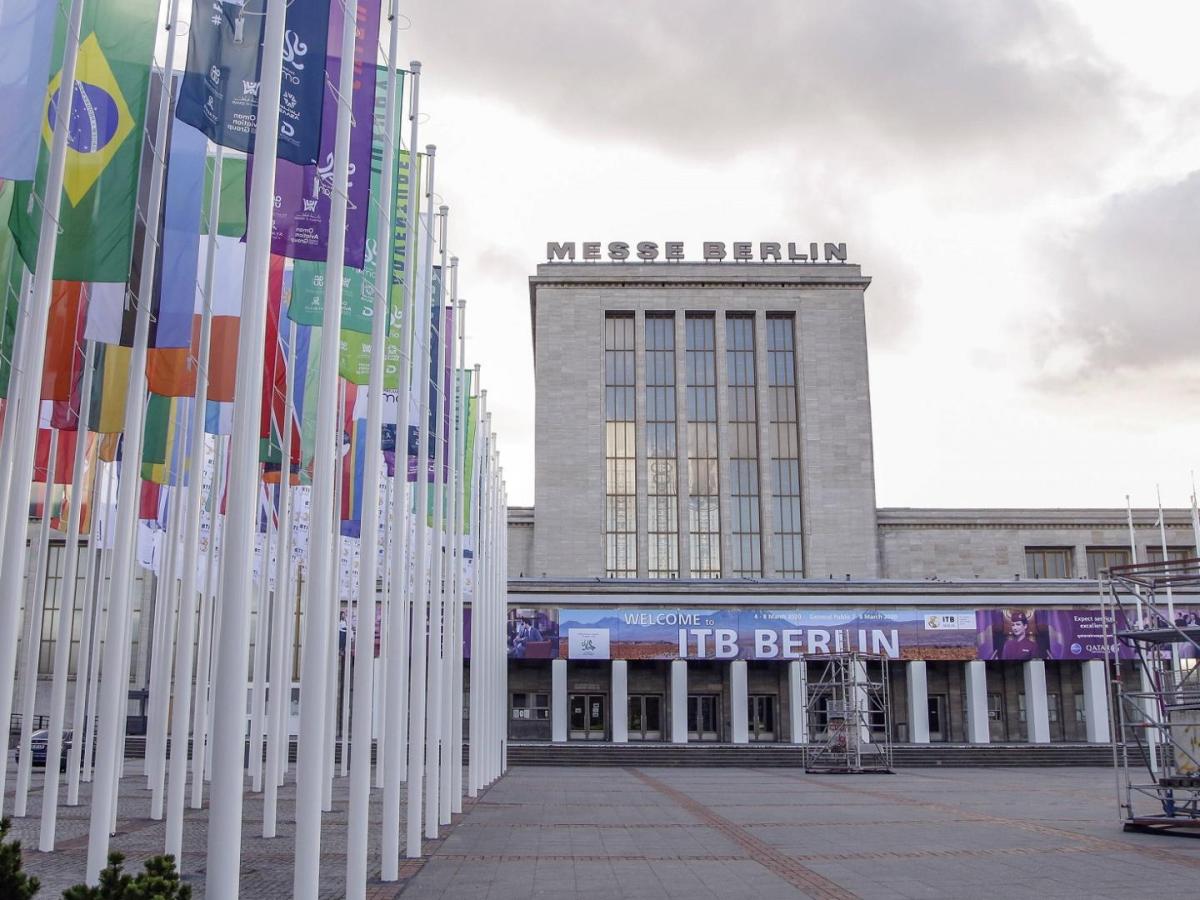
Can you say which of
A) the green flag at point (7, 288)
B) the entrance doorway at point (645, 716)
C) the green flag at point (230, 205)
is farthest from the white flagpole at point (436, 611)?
the entrance doorway at point (645, 716)

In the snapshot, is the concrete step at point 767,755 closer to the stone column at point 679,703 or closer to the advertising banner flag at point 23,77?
the stone column at point 679,703

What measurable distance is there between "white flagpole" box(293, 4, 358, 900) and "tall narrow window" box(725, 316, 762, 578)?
5804 cm

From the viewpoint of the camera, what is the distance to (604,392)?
7194cm

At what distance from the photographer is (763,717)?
58812 millimetres

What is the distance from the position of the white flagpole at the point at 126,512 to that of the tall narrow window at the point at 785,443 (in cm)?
5613

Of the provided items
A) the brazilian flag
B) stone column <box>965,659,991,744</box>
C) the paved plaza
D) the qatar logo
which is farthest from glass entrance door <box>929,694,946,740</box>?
the qatar logo

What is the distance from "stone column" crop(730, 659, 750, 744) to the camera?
5431 centimetres

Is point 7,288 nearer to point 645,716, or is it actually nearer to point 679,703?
point 679,703

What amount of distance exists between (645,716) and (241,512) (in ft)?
165

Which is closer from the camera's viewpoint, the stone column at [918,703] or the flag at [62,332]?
the flag at [62,332]

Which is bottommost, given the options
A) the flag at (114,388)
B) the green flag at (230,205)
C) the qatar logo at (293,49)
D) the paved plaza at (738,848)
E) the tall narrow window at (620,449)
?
the paved plaza at (738,848)

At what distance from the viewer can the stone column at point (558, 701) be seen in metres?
54.3

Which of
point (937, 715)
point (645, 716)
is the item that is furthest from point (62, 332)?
point (937, 715)

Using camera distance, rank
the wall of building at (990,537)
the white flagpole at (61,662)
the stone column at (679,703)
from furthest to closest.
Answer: the wall of building at (990,537) → the stone column at (679,703) → the white flagpole at (61,662)
